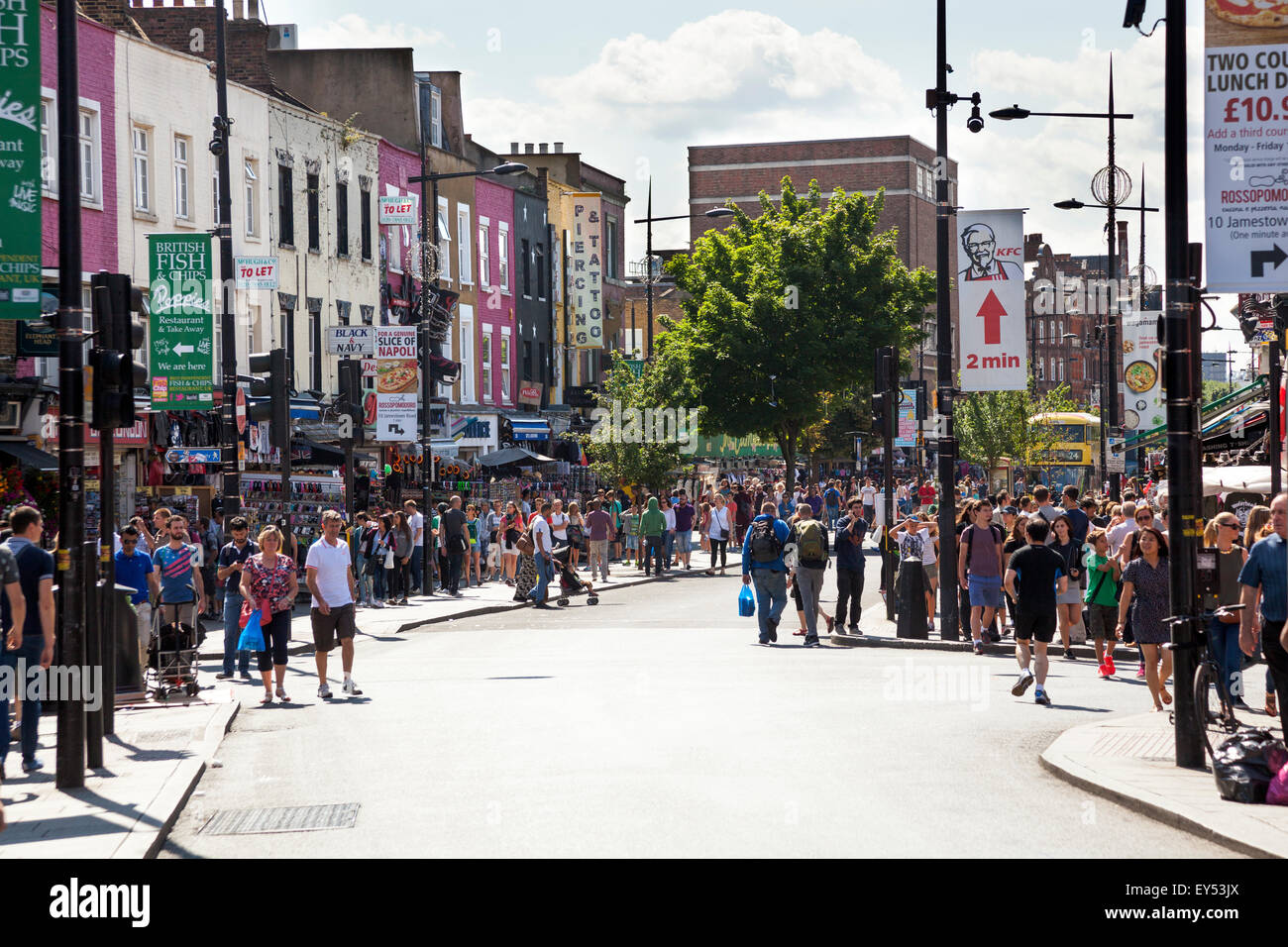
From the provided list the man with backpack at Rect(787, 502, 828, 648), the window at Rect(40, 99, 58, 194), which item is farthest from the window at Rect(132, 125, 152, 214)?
the man with backpack at Rect(787, 502, 828, 648)

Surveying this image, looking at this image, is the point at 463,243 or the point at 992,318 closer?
the point at 992,318

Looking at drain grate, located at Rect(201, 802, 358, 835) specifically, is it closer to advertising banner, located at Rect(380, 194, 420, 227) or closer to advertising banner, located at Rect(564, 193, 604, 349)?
advertising banner, located at Rect(380, 194, 420, 227)

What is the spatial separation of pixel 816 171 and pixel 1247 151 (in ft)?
307

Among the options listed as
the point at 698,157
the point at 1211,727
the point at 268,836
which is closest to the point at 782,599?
the point at 1211,727

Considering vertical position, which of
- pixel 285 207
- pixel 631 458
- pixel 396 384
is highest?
pixel 285 207

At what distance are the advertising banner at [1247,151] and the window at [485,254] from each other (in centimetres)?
4242

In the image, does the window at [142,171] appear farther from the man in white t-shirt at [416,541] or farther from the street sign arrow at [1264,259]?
the street sign arrow at [1264,259]

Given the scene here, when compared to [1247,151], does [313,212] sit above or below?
above

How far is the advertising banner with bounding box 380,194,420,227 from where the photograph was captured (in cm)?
4428

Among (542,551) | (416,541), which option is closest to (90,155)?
(416,541)

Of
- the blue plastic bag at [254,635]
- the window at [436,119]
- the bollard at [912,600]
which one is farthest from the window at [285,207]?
the blue plastic bag at [254,635]

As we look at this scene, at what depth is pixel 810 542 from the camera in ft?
73.5

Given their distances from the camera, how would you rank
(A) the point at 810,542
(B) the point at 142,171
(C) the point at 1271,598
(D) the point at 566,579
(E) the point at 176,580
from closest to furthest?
1. (C) the point at 1271,598
2. (E) the point at 176,580
3. (A) the point at 810,542
4. (D) the point at 566,579
5. (B) the point at 142,171

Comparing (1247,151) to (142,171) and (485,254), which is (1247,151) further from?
(485,254)
